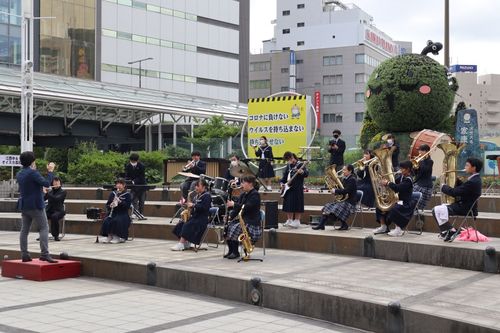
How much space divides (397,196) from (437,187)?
190 inches

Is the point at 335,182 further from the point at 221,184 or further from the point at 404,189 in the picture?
the point at 221,184

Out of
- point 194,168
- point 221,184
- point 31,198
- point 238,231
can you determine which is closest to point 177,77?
point 194,168

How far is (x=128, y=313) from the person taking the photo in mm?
8602

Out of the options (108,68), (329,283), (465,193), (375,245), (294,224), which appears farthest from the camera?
(108,68)

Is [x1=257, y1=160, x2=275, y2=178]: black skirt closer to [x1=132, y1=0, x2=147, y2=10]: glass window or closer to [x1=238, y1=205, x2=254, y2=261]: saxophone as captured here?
Result: [x1=238, y1=205, x2=254, y2=261]: saxophone

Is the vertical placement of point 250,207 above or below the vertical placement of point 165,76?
below

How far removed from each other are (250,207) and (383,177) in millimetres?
2866

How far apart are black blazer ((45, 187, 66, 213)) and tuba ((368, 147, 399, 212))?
708 cm

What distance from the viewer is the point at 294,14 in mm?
97750

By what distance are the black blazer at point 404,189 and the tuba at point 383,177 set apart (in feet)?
0.70

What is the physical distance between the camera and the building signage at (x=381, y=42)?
309ft

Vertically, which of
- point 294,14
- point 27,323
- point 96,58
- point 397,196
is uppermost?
point 294,14

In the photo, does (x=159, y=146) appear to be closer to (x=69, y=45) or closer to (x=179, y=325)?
(x=69, y=45)

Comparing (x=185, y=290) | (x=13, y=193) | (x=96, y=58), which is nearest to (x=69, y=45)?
(x=96, y=58)
